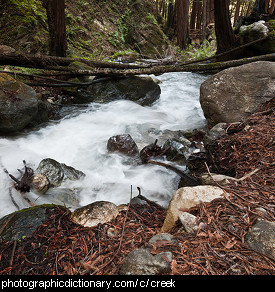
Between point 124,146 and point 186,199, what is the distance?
2.71 meters

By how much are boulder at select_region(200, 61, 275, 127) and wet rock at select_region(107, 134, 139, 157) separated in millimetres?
1984

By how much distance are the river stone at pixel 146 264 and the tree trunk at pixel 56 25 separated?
7.49 meters

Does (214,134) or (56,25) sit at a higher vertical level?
(56,25)

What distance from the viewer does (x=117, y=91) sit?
7262 mm

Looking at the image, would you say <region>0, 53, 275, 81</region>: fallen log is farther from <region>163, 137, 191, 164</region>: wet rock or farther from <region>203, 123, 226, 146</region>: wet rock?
<region>203, 123, 226, 146</region>: wet rock

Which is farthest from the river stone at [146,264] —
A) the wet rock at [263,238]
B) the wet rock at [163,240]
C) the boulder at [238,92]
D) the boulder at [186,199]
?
the boulder at [238,92]

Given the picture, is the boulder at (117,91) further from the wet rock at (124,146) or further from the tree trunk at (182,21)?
the tree trunk at (182,21)

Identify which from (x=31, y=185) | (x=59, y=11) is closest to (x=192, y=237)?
(x=31, y=185)

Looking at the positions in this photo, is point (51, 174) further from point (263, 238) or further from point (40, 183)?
point (263, 238)

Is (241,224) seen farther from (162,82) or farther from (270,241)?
(162,82)

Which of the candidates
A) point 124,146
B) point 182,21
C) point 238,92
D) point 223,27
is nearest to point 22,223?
point 124,146

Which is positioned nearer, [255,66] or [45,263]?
[45,263]

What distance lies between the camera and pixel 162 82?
989cm

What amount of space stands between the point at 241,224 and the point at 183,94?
7604 millimetres
